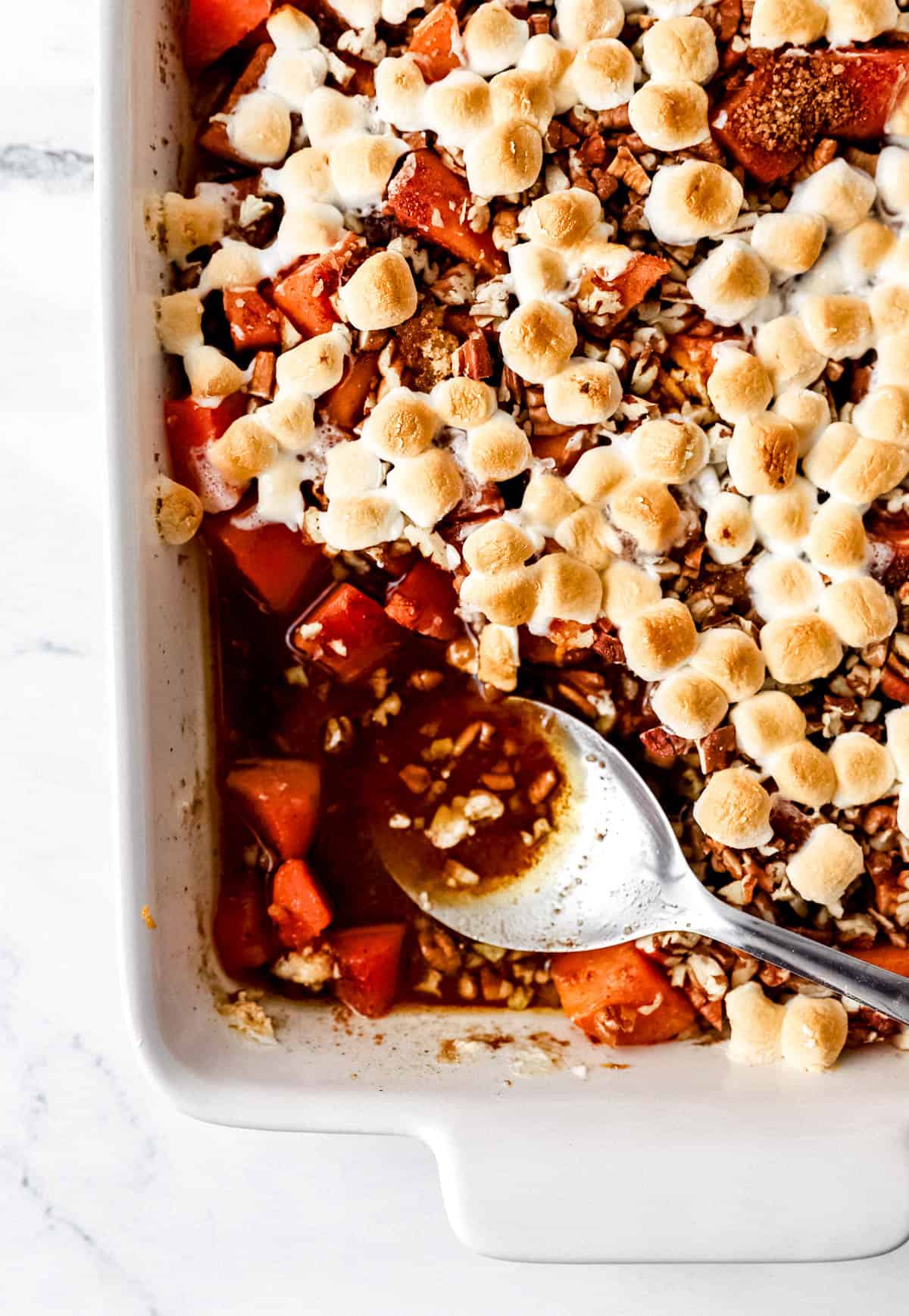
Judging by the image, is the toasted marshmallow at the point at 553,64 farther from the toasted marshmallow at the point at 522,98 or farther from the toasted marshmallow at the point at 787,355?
the toasted marshmallow at the point at 787,355

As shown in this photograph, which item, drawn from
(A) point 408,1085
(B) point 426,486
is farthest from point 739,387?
(A) point 408,1085

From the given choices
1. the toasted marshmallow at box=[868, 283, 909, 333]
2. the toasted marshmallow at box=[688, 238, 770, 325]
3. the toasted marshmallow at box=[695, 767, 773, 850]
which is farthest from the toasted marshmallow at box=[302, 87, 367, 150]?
the toasted marshmallow at box=[695, 767, 773, 850]

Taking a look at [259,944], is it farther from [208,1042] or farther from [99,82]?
[99,82]

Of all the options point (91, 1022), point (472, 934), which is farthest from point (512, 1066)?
point (91, 1022)

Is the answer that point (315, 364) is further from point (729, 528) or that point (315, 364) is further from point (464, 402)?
point (729, 528)

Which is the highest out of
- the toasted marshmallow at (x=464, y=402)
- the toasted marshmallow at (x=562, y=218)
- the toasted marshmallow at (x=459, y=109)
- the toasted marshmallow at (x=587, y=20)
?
the toasted marshmallow at (x=587, y=20)

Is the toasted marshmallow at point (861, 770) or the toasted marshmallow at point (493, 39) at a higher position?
the toasted marshmallow at point (493, 39)

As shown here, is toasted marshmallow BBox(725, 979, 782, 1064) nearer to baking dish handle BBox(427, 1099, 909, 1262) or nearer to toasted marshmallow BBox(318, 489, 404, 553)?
baking dish handle BBox(427, 1099, 909, 1262)

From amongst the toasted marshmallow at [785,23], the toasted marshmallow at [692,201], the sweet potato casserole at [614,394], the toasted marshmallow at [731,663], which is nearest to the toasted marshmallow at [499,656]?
the sweet potato casserole at [614,394]
